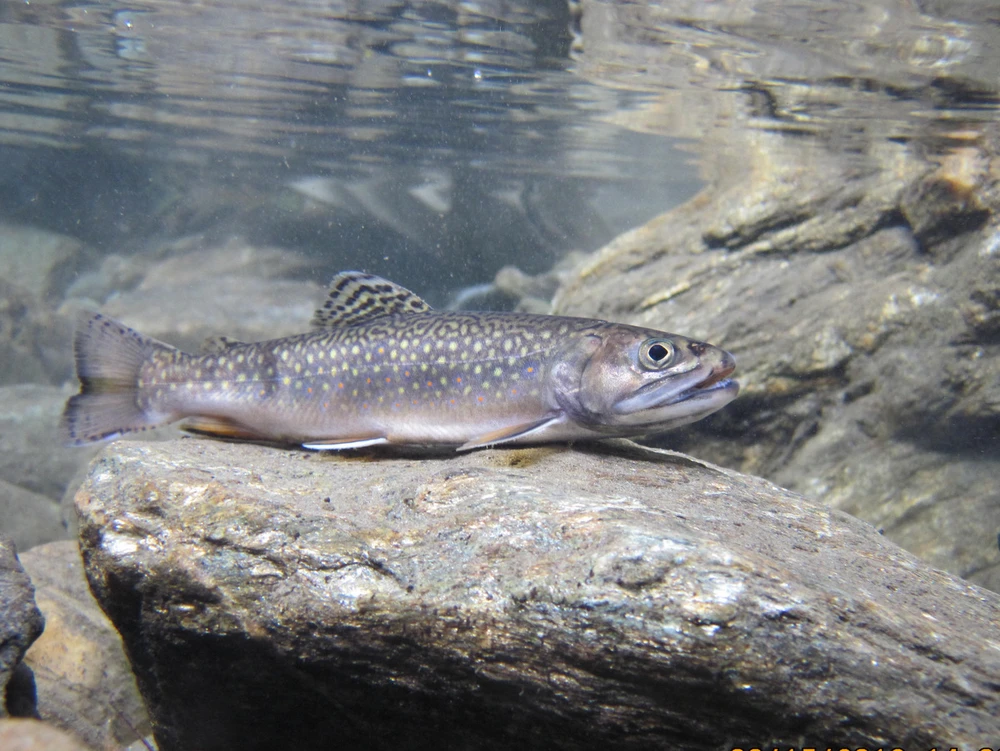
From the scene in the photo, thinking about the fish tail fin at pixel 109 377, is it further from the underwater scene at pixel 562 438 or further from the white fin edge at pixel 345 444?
the white fin edge at pixel 345 444

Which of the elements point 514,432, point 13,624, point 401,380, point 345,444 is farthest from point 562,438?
point 13,624

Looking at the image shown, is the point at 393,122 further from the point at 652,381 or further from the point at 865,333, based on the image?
the point at 652,381

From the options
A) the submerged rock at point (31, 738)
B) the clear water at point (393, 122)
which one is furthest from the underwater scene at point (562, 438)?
the clear water at point (393, 122)

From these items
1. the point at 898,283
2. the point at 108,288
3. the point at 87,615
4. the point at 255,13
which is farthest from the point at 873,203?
the point at 108,288

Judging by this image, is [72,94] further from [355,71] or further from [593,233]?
[593,233]

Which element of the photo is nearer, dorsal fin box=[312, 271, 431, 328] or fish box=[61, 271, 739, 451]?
fish box=[61, 271, 739, 451]

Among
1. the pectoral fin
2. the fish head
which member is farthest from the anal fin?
the fish head

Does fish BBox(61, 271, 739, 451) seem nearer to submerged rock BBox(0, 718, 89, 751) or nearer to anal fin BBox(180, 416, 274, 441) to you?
anal fin BBox(180, 416, 274, 441)
